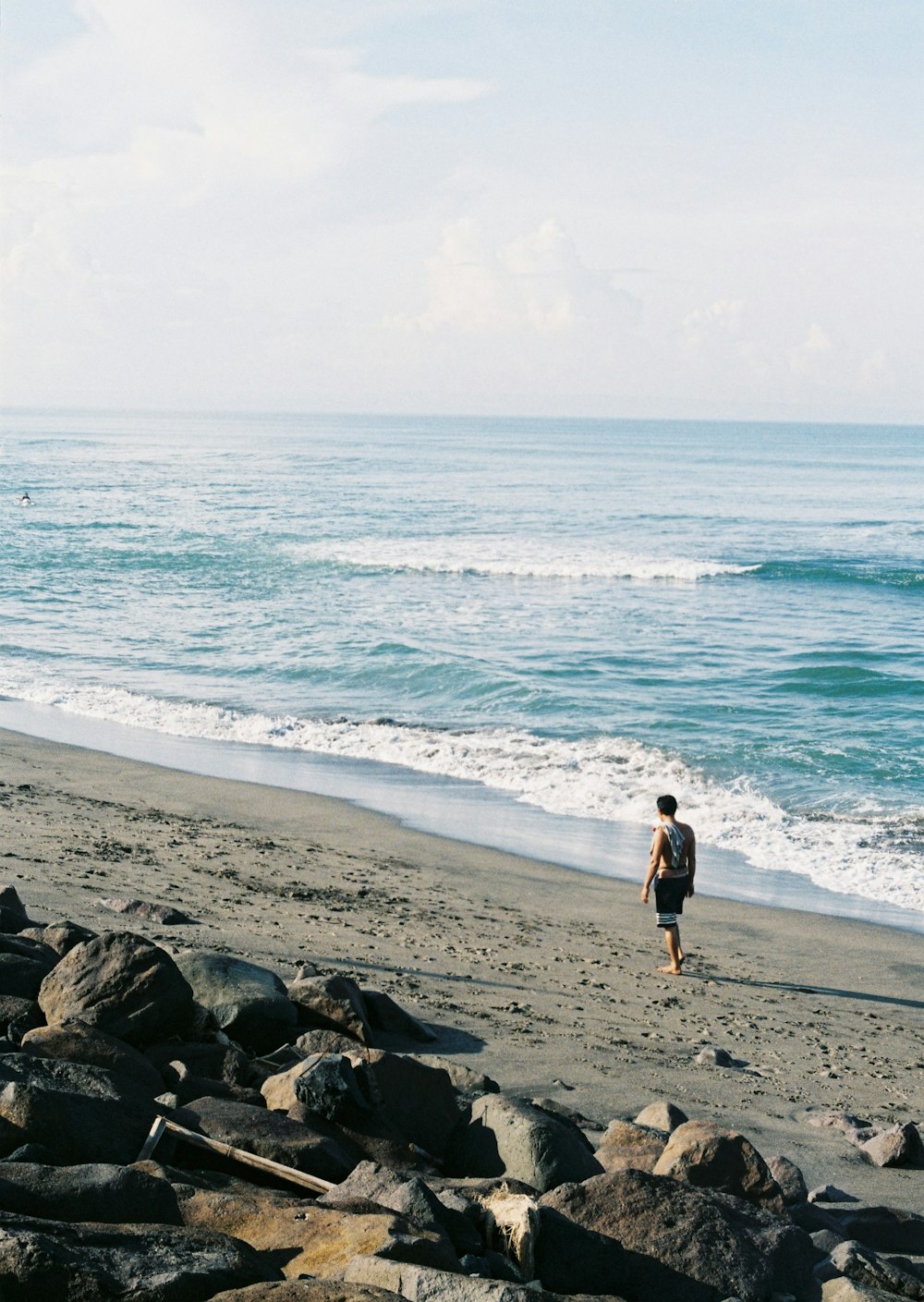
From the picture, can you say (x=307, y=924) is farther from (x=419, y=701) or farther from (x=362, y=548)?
(x=362, y=548)

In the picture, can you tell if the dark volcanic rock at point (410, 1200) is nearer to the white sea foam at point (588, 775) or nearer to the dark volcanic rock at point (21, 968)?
the dark volcanic rock at point (21, 968)

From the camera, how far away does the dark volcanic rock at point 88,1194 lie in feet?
11.0

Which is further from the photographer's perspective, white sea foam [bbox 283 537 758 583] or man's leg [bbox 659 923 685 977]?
white sea foam [bbox 283 537 758 583]

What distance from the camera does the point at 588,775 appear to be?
627 inches

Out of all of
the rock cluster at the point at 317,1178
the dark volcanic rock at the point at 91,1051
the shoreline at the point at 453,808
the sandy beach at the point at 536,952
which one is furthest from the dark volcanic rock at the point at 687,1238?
the shoreline at the point at 453,808

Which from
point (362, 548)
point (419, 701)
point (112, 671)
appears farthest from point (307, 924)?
point (362, 548)

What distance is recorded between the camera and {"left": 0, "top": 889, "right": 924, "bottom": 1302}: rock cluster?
10.2 feet

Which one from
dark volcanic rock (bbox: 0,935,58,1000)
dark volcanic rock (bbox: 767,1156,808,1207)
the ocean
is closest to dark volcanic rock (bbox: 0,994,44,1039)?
dark volcanic rock (bbox: 0,935,58,1000)

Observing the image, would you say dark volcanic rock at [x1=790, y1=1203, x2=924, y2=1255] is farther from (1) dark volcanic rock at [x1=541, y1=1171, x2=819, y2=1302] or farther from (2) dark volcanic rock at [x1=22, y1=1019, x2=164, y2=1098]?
(2) dark volcanic rock at [x1=22, y1=1019, x2=164, y2=1098]

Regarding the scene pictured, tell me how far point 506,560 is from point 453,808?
23948 mm

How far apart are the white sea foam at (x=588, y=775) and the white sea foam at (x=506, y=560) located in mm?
16848

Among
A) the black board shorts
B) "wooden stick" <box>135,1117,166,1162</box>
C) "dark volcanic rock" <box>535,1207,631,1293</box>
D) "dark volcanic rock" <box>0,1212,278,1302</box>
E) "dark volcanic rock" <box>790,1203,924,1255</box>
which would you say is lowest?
the black board shorts

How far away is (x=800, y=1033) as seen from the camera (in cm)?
820

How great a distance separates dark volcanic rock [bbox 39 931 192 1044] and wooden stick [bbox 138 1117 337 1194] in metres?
→ 1.13
